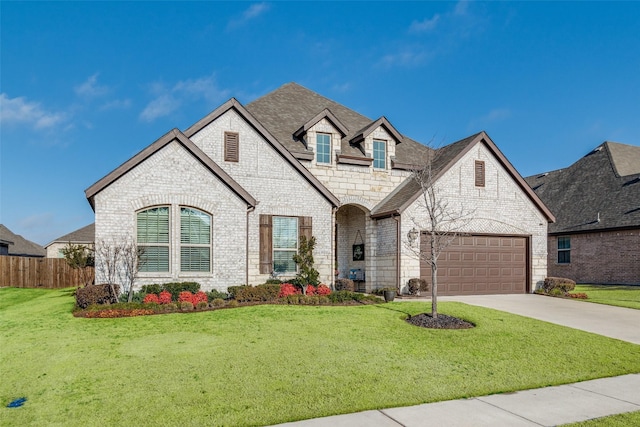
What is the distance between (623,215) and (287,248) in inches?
761

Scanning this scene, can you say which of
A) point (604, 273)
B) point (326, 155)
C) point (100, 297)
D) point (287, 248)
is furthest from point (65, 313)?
point (604, 273)

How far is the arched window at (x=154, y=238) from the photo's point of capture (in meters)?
16.3

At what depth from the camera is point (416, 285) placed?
19.6 meters

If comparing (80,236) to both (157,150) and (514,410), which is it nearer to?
(157,150)

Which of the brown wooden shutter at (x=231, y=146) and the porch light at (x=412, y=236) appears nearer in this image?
the brown wooden shutter at (x=231, y=146)

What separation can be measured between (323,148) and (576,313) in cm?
1187

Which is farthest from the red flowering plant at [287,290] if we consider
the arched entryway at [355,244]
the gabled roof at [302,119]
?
the gabled roof at [302,119]

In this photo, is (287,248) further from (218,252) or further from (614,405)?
(614,405)

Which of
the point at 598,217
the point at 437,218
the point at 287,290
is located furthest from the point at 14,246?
the point at 598,217

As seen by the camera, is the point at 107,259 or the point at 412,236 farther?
the point at 412,236

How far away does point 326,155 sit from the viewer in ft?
71.6

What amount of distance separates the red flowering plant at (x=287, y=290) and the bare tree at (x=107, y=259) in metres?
5.35

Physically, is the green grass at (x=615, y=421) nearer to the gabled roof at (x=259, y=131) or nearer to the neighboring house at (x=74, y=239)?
the gabled roof at (x=259, y=131)

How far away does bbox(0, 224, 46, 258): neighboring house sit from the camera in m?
44.8
